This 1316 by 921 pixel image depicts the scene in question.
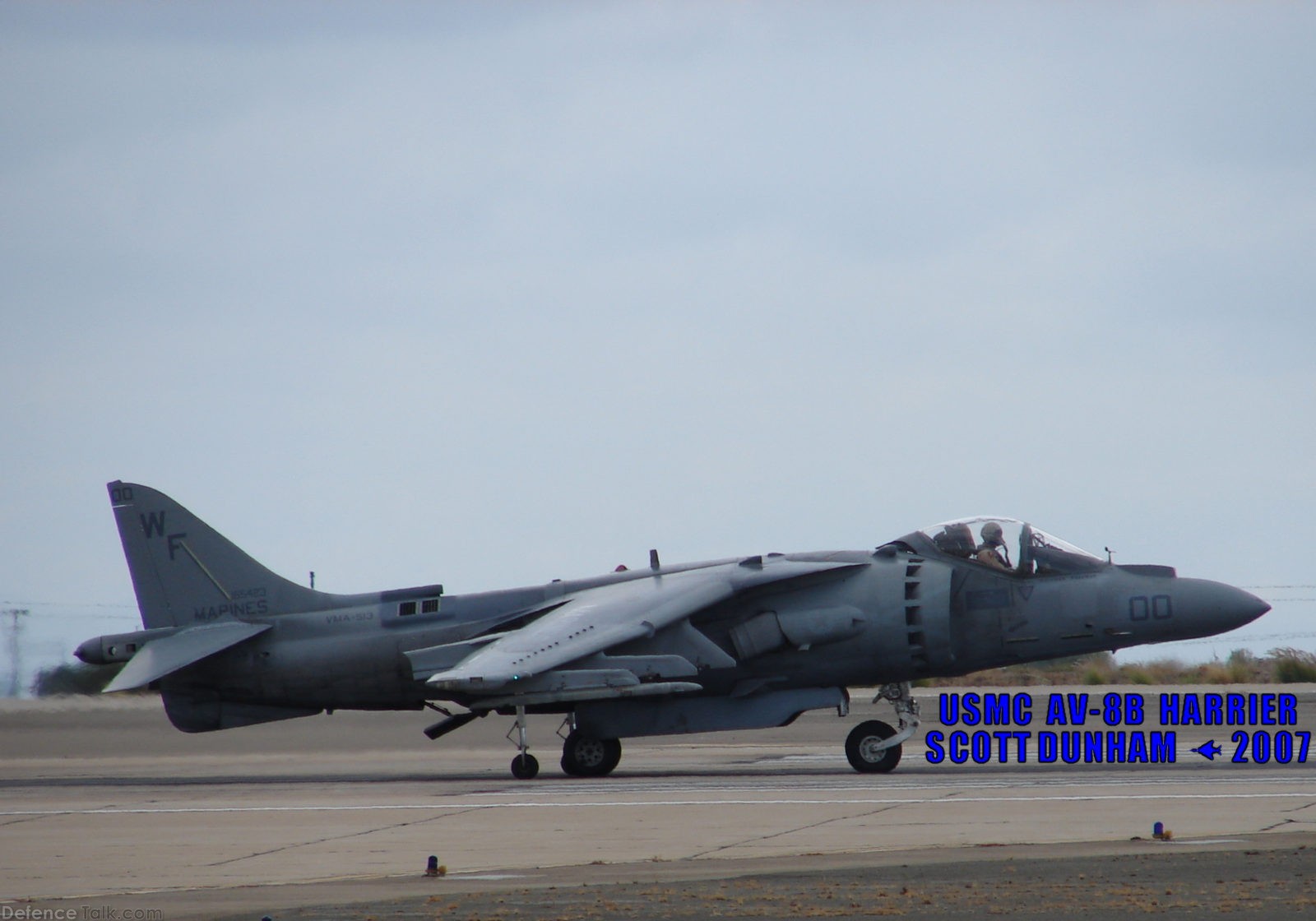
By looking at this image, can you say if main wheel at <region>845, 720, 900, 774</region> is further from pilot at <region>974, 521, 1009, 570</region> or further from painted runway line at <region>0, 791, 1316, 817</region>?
painted runway line at <region>0, 791, 1316, 817</region>

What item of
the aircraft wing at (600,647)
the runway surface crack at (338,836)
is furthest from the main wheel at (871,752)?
the runway surface crack at (338,836)

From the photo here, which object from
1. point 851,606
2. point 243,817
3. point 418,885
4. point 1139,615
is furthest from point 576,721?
point 418,885

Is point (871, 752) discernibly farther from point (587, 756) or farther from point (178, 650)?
point (178, 650)

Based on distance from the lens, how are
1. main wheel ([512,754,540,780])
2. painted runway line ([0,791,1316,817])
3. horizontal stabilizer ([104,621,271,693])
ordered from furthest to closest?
horizontal stabilizer ([104,621,271,693]) → main wheel ([512,754,540,780]) → painted runway line ([0,791,1316,817])

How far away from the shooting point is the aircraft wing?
60.4ft

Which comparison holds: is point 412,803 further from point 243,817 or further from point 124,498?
point 124,498

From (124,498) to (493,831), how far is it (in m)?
11.6

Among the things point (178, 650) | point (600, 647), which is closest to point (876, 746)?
point (600, 647)

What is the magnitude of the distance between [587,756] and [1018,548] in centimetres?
600

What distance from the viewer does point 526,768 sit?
19422mm

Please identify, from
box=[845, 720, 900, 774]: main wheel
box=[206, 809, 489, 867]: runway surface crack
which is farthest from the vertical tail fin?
box=[206, 809, 489, 867]: runway surface crack

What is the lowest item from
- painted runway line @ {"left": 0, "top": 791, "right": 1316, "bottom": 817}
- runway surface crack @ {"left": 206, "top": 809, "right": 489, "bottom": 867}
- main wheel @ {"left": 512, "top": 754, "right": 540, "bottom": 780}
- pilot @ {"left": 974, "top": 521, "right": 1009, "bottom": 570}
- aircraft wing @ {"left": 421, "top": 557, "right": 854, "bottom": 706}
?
runway surface crack @ {"left": 206, "top": 809, "right": 489, "bottom": 867}

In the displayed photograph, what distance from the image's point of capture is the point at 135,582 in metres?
22.5
